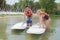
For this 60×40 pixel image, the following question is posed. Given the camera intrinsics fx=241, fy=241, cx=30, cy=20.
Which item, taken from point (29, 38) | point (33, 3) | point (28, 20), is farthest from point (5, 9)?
point (29, 38)

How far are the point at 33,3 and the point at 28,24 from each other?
1743 inches

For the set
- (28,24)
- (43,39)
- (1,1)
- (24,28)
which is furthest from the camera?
(1,1)

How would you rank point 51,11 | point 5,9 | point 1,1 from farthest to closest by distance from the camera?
1. point 51,11
2. point 5,9
3. point 1,1

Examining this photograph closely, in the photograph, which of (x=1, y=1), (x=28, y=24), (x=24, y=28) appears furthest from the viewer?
(x=1, y=1)

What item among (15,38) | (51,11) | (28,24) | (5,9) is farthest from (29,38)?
(51,11)

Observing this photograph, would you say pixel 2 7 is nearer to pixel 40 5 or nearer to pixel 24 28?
pixel 40 5

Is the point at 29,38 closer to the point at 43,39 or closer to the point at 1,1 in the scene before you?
the point at 43,39

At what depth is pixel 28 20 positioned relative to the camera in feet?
55.1

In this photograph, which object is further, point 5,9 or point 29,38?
point 5,9

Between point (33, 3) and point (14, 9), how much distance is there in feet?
19.9

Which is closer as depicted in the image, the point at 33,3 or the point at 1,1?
the point at 1,1

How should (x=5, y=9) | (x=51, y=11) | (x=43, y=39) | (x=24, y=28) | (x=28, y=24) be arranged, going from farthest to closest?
(x=51, y=11) < (x=5, y=9) < (x=28, y=24) < (x=24, y=28) < (x=43, y=39)

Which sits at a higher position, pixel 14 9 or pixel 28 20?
pixel 28 20

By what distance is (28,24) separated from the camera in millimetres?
16672
